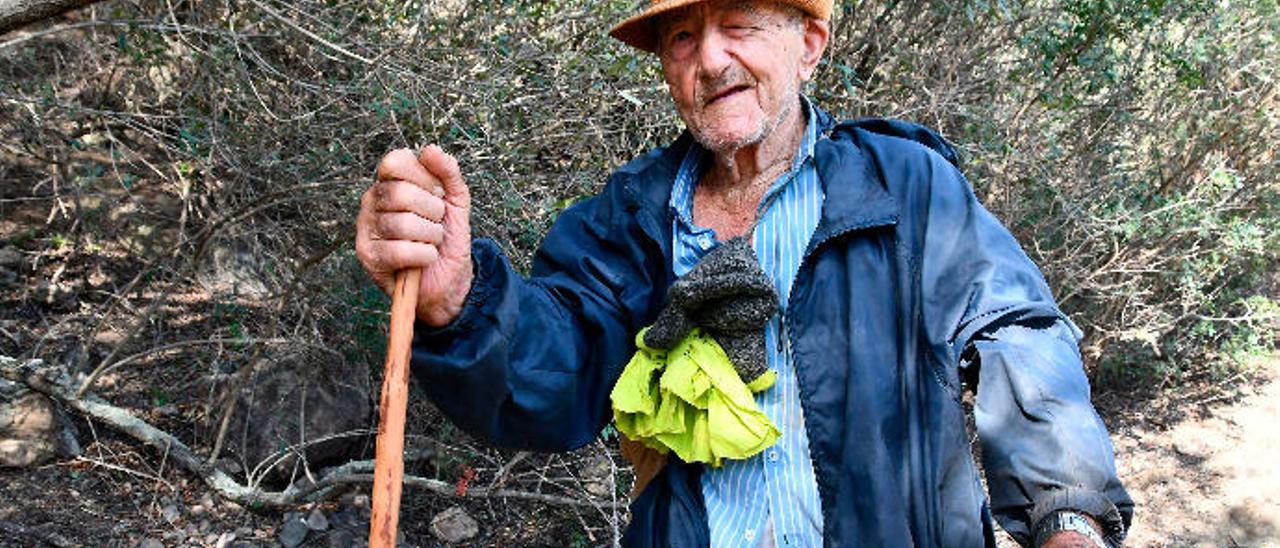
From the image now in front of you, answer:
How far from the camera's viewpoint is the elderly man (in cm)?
181

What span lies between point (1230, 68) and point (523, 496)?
4868 mm

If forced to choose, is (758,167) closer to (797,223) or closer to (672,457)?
(797,223)

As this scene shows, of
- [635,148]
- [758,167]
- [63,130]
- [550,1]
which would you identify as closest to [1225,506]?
[635,148]

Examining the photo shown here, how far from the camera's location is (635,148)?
4.94 meters

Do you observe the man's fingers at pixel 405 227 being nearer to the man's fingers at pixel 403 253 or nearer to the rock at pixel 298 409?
the man's fingers at pixel 403 253

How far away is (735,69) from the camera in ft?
7.27

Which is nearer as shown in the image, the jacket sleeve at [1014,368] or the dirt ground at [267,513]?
the jacket sleeve at [1014,368]

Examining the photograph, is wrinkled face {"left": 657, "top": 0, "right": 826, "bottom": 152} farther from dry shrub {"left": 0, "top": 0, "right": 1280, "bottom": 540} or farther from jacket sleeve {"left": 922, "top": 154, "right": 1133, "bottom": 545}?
dry shrub {"left": 0, "top": 0, "right": 1280, "bottom": 540}

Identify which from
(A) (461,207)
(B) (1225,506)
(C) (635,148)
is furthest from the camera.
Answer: (B) (1225,506)

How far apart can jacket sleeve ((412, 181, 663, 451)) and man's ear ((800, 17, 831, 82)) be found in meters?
0.48

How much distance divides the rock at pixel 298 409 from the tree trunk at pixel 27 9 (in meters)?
2.52

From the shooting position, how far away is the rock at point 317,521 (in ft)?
15.3

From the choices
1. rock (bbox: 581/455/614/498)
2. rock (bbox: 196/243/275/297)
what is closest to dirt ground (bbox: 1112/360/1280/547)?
rock (bbox: 581/455/614/498)

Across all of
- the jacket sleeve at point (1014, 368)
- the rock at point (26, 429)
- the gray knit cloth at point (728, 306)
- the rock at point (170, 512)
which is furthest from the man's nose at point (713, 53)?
the rock at point (26, 429)
